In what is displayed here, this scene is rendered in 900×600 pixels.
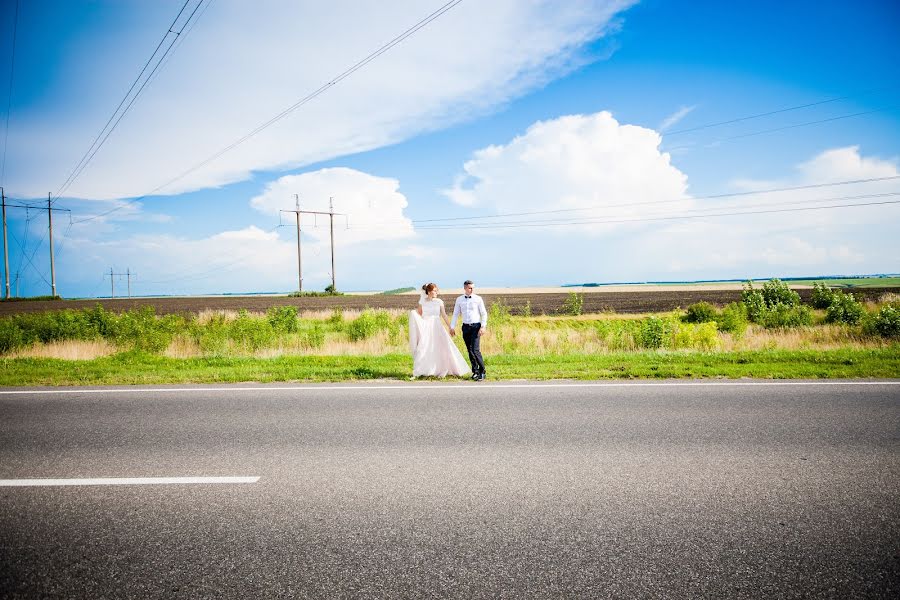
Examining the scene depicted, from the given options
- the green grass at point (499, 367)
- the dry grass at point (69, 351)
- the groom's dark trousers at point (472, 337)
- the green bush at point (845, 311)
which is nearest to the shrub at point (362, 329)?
the green grass at point (499, 367)

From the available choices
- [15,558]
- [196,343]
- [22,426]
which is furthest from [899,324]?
[196,343]

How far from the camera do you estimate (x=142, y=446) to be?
17.1 ft

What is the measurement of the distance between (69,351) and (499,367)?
1415 cm

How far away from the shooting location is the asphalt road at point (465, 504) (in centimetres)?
279

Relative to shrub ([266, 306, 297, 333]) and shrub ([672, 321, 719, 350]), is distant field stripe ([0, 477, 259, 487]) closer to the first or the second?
shrub ([672, 321, 719, 350])

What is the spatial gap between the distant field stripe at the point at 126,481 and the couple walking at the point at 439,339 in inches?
220

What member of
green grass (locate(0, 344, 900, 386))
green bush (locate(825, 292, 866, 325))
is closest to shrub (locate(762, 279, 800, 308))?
green bush (locate(825, 292, 866, 325))

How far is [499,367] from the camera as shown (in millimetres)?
10852

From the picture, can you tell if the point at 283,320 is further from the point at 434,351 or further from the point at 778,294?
the point at 778,294

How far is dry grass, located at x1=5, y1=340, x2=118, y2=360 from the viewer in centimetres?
1450

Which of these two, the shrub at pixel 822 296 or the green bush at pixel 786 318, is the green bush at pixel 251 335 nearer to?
the green bush at pixel 786 318

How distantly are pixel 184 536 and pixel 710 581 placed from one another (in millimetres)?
3523

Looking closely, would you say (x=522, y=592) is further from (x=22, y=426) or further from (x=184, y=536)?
(x=22, y=426)

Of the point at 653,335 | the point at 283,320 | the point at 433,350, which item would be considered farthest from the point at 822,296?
the point at 283,320
